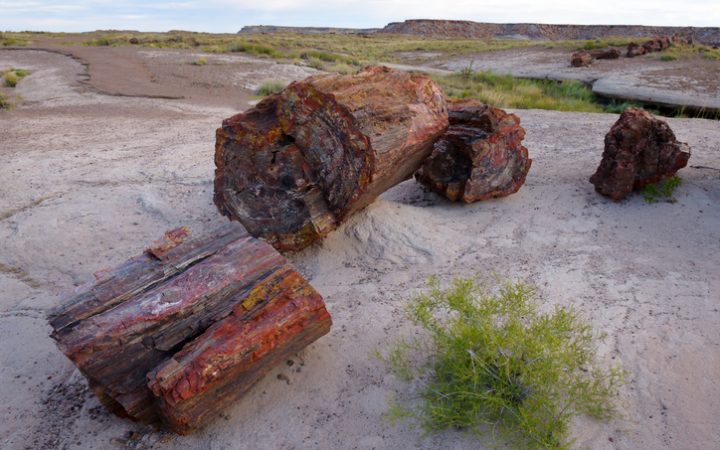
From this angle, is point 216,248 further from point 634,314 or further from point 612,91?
point 612,91

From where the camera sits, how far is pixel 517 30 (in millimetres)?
68875

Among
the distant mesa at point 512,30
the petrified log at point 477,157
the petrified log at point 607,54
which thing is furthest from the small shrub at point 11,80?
the distant mesa at point 512,30

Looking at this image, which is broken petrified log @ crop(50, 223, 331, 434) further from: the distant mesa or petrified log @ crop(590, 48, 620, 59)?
the distant mesa

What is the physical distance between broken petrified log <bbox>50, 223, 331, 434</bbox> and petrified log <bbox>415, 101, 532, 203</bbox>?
127 inches

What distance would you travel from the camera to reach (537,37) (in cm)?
6525

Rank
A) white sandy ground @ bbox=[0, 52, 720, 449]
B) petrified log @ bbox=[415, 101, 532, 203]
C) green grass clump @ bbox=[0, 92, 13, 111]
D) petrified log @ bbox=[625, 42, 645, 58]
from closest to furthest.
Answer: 1. white sandy ground @ bbox=[0, 52, 720, 449]
2. petrified log @ bbox=[415, 101, 532, 203]
3. green grass clump @ bbox=[0, 92, 13, 111]
4. petrified log @ bbox=[625, 42, 645, 58]

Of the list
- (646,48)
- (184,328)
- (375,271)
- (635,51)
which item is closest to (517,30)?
(646,48)

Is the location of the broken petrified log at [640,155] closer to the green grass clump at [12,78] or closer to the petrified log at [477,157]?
the petrified log at [477,157]

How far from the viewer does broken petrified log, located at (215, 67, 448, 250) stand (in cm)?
440

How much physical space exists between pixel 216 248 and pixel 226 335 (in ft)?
2.30

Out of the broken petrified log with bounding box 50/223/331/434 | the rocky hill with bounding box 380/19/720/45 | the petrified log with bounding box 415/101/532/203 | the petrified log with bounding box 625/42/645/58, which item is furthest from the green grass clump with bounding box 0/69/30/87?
the rocky hill with bounding box 380/19/720/45

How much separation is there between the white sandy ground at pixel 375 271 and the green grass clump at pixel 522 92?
3.86 metres

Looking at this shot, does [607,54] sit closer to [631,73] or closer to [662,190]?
[631,73]

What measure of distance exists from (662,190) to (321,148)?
4014mm
